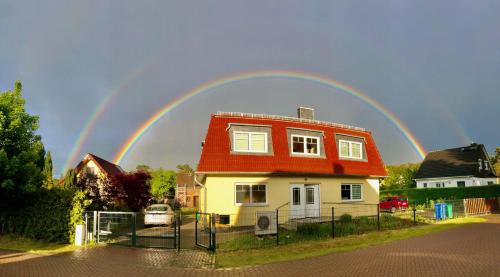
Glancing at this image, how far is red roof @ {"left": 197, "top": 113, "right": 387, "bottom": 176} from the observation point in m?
23.6

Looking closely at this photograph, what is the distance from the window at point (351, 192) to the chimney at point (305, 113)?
630 cm

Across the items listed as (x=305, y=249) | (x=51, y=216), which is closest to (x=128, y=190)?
(x=51, y=216)

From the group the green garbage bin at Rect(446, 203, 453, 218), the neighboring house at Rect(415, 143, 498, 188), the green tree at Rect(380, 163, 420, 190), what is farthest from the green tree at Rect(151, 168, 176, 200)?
the green garbage bin at Rect(446, 203, 453, 218)

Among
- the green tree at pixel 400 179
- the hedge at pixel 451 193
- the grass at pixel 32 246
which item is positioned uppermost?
the green tree at pixel 400 179

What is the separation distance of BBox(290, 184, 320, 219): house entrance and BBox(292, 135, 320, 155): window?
2.36 metres

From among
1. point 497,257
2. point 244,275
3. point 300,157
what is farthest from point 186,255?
point 300,157

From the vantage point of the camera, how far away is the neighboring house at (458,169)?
50531 mm

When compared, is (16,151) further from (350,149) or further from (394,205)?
(394,205)

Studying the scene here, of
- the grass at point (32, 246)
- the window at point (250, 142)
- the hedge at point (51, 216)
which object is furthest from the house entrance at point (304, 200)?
the grass at point (32, 246)

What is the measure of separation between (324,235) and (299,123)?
37.0 feet

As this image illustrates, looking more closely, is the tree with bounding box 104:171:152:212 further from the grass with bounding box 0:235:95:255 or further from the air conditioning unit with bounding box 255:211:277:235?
the air conditioning unit with bounding box 255:211:277:235

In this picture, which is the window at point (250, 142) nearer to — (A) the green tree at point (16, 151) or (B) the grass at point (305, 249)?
(B) the grass at point (305, 249)

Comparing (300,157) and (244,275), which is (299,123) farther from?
(244,275)

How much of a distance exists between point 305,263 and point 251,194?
486 inches
